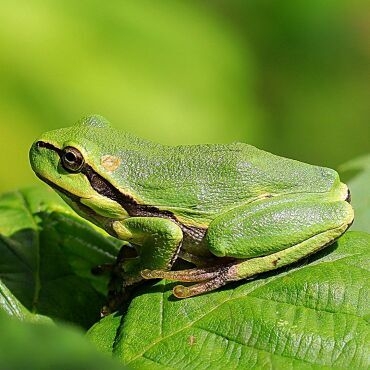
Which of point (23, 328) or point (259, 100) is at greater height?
point (259, 100)

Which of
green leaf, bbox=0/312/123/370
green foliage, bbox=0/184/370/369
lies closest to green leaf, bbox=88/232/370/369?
green foliage, bbox=0/184/370/369

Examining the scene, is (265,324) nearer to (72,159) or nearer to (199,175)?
(199,175)

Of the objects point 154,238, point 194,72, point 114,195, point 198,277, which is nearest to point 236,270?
point 198,277

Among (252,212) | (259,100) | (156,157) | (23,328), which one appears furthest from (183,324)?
(259,100)

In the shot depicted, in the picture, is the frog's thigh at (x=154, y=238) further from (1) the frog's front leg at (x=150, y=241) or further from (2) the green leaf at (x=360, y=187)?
(2) the green leaf at (x=360, y=187)

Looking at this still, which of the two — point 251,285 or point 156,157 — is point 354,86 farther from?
point 251,285

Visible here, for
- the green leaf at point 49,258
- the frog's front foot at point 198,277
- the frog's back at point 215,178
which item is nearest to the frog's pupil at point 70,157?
the frog's back at point 215,178

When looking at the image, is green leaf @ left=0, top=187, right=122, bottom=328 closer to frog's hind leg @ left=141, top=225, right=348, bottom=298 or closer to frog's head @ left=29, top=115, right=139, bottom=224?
frog's head @ left=29, top=115, right=139, bottom=224

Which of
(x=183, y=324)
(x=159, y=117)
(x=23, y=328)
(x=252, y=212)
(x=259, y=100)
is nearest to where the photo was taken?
(x=23, y=328)
